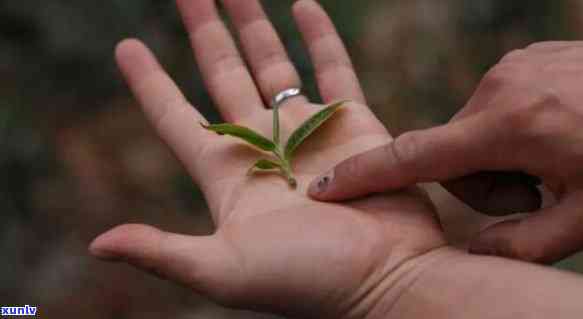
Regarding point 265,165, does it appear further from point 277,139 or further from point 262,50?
point 262,50

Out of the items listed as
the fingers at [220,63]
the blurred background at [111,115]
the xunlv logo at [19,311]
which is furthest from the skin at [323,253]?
the xunlv logo at [19,311]

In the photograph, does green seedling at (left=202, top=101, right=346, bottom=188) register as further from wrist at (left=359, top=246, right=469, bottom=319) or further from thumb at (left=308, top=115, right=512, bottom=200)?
wrist at (left=359, top=246, right=469, bottom=319)

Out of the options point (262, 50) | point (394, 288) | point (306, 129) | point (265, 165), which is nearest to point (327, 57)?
point (262, 50)

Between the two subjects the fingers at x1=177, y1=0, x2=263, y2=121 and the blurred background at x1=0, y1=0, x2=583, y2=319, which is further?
the blurred background at x1=0, y1=0, x2=583, y2=319

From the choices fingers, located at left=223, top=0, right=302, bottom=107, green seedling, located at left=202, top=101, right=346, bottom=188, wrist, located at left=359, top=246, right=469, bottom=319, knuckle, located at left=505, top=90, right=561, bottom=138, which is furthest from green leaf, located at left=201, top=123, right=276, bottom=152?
knuckle, located at left=505, top=90, right=561, bottom=138

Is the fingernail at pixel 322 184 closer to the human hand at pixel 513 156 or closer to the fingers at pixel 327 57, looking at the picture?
the human hand at pixel 513 156
